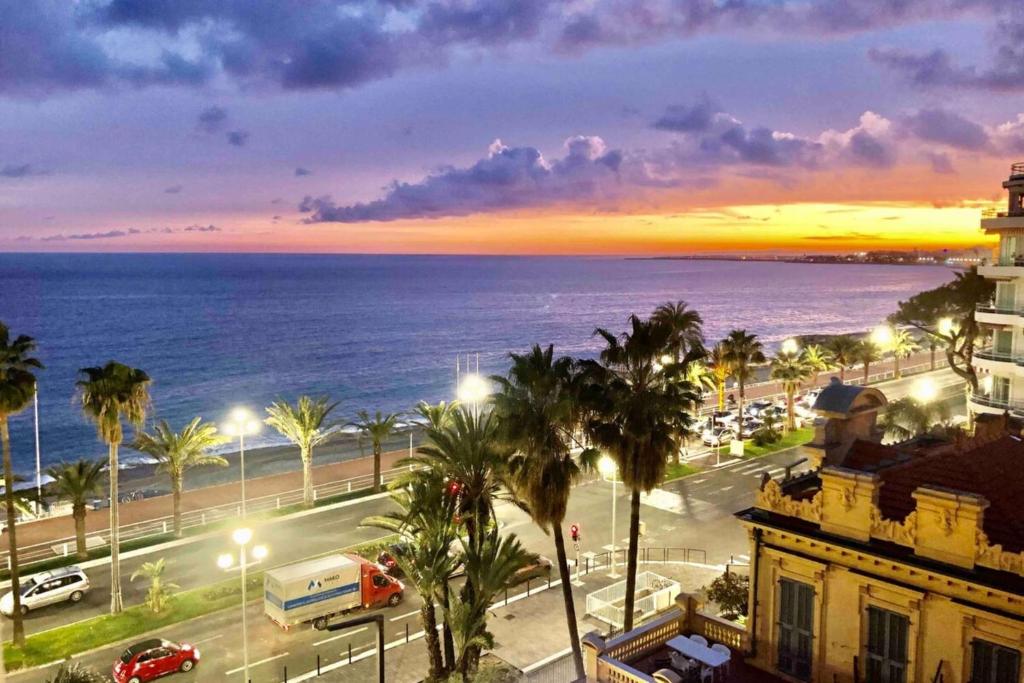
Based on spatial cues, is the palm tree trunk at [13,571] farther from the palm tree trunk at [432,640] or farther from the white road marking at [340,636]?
the palm tree trunk at [432,640]

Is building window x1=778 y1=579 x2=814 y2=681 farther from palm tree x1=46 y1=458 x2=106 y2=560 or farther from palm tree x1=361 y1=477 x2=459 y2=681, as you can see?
palm tree x1=46 y1=458 x2=106 y2=560

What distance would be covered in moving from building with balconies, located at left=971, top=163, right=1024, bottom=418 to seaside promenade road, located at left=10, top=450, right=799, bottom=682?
42.4 ft

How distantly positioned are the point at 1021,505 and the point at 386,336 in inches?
5954

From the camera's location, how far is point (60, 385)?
10712 centimetres

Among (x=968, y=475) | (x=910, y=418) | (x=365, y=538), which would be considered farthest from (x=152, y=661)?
(x=910, y=418)

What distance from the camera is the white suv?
2941 centimetres

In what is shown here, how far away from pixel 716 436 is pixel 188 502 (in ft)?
117

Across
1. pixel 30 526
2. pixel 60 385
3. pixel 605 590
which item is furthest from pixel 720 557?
pixel 60 385

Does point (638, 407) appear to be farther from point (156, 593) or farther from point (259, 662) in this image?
point (156, 593)

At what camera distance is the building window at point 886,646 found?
1415 centimetres

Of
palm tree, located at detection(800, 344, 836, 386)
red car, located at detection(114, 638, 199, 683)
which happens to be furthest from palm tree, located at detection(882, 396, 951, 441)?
red car, located at detection(114, 638, 199, 683)

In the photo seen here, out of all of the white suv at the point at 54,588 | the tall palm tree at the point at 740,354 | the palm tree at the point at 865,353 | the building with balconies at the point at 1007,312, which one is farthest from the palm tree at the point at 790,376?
the white suv at the point at 54,588

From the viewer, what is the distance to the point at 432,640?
2320cm

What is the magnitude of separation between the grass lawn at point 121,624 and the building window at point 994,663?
25.9 meters
